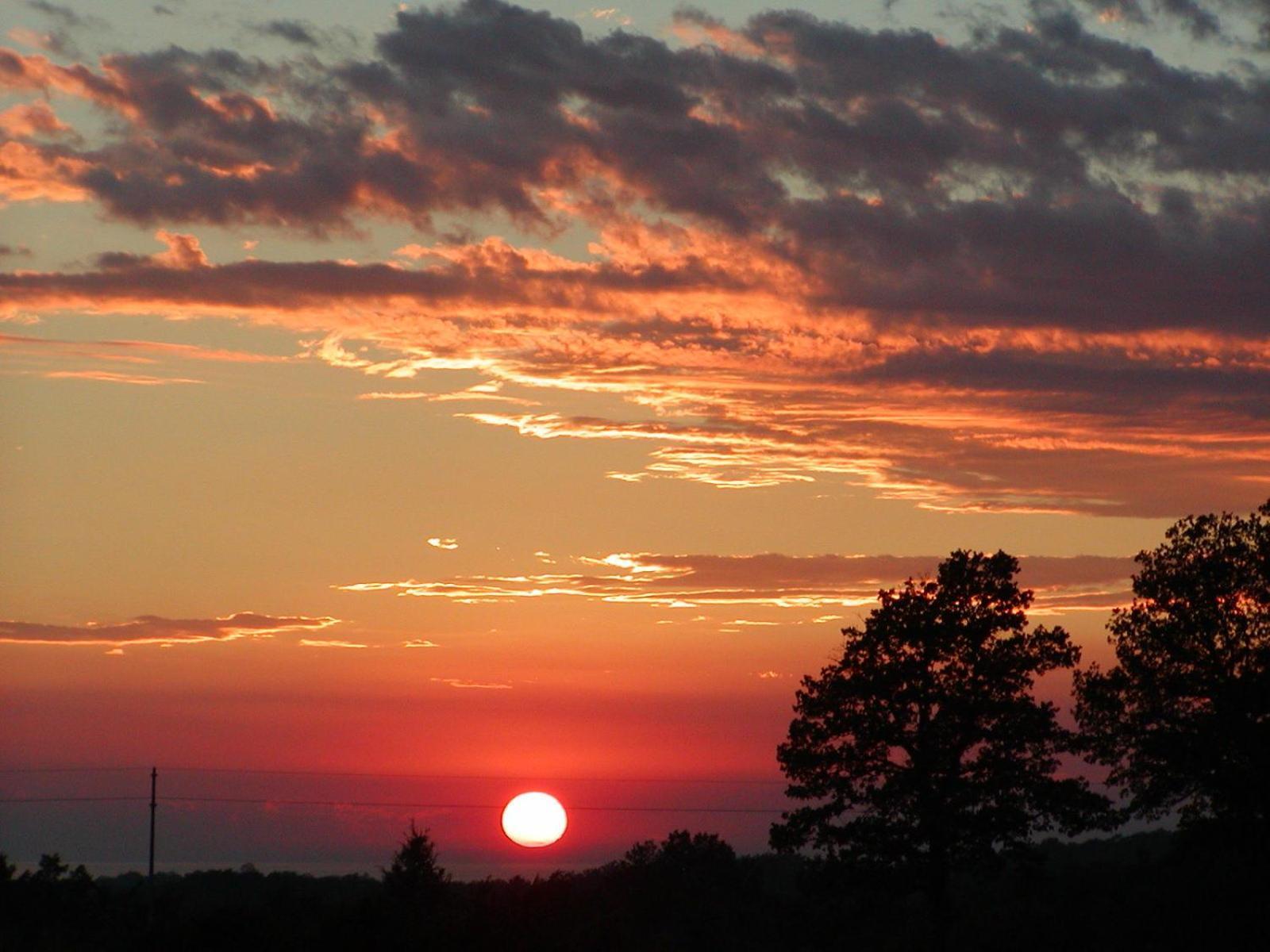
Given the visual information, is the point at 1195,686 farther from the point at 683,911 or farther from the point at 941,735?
the point at 683,911

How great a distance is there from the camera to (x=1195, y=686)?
137ft

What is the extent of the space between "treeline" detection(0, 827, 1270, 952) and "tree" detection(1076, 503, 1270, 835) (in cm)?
146

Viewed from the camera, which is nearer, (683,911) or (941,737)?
(941,737)

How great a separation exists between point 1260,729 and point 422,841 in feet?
118

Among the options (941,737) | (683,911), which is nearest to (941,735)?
(941,737)

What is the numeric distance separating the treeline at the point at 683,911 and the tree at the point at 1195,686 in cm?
146

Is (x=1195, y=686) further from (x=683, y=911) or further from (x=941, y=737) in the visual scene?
(x=683, y=911)

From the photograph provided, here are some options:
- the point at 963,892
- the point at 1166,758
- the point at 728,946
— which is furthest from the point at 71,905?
the point at 963,892

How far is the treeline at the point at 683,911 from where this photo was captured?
3145 centimetres

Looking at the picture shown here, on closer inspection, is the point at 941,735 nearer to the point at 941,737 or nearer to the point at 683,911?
the point at 941,737

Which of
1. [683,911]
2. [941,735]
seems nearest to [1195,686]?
[941,735]

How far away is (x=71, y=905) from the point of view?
130 feet

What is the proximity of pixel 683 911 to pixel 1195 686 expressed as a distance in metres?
28.8

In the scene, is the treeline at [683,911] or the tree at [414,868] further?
the tree at [414,868]
